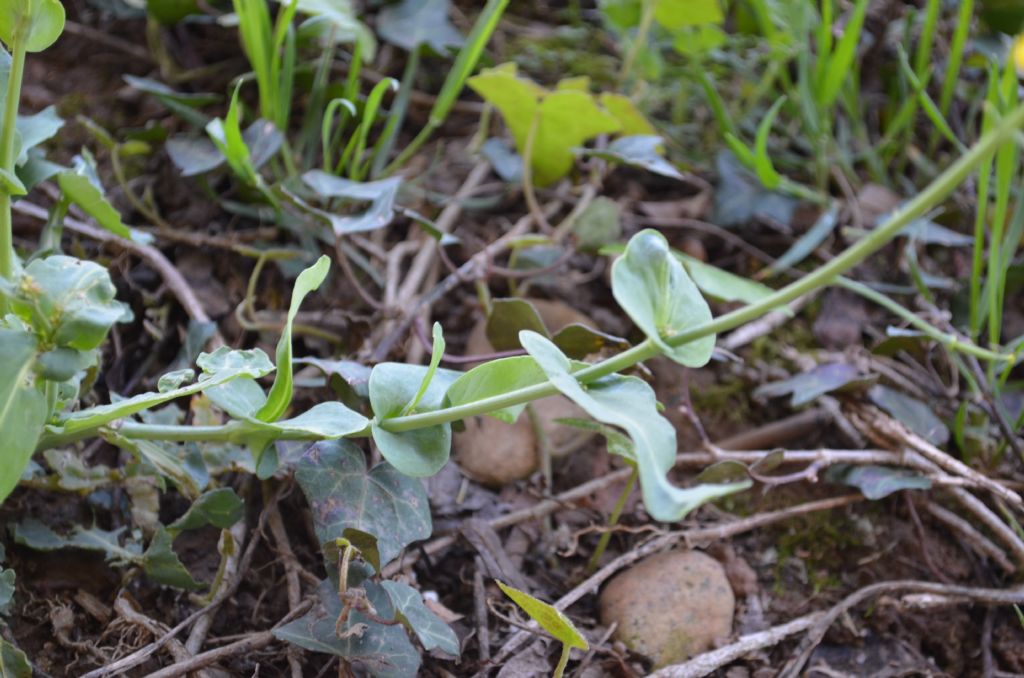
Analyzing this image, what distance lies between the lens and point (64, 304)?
60cm

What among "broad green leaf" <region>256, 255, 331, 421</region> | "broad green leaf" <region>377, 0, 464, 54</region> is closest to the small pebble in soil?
"broad green leaf" <region>256, 255, 331, 421</region>

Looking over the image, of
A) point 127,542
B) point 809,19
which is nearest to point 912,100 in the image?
point 809,19

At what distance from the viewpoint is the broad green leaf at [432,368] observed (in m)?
0.71

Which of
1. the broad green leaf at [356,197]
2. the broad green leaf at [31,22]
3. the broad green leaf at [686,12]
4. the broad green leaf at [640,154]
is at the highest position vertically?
the broad green leaf at [31,22]

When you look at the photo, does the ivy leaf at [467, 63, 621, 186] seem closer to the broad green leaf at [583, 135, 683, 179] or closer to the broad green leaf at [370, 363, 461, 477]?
the broad green leaf at [583, 135, 683, 179]

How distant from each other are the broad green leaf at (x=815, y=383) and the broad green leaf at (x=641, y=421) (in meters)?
0.40

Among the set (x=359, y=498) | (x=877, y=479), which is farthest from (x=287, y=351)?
(x=877, y=479)

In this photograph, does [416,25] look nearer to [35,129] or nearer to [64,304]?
[35,129]

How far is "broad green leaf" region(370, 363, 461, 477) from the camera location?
730 mm

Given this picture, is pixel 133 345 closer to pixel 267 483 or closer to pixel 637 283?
pixel 267 483

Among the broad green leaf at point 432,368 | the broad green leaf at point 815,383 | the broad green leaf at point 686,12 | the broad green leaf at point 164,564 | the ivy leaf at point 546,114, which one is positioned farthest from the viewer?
the broad green leaf at point 686,12

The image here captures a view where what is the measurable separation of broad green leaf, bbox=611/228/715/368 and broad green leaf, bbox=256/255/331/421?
23 cm

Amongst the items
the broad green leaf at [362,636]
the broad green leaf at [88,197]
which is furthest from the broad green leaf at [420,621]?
the broad green leaf at [88,197]

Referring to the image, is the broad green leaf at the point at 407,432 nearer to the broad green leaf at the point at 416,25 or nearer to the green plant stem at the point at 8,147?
the green plant stem at the point at 8,147
